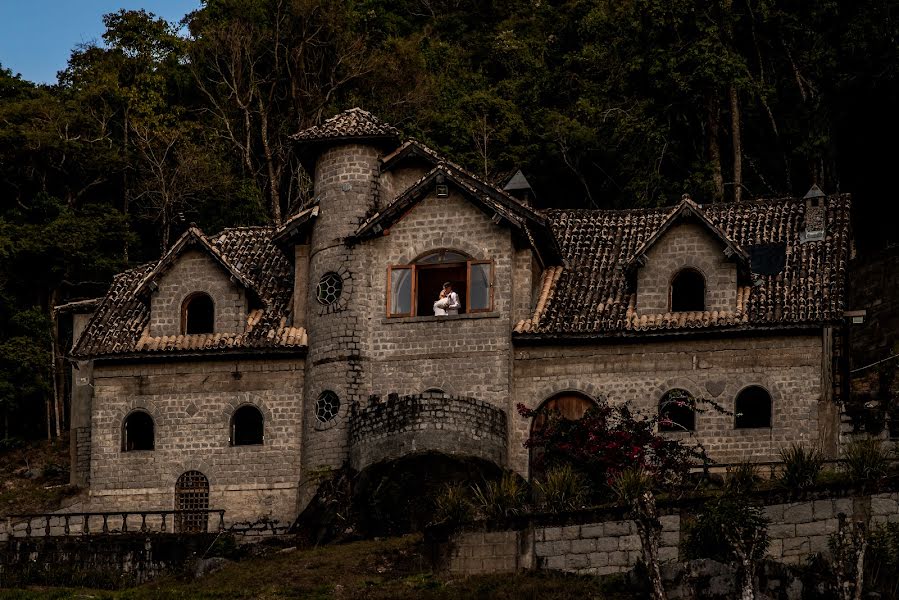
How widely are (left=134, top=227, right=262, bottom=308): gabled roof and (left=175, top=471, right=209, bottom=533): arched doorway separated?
5.38m

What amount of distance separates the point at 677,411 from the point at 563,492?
8534 millimetres

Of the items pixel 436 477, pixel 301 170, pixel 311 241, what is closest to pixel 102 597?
pixel 436 477

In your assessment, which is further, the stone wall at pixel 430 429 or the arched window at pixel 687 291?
the arched window at pixel 687 291

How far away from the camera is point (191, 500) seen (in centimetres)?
5222

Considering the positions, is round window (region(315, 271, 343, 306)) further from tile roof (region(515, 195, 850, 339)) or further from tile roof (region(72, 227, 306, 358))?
tile roof (region(515, 195, 850, 339))

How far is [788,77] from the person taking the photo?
69.9 metres

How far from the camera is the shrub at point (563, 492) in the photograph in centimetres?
4228

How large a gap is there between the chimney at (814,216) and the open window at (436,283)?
8.70 m

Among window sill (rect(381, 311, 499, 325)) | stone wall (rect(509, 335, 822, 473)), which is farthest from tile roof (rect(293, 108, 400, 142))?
stone wall (rect(509, 335, 822, 473))

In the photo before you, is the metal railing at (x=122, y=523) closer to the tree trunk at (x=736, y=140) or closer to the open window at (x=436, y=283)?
the open window at (x=436, y=283)

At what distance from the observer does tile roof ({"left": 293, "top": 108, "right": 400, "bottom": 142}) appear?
175 ft

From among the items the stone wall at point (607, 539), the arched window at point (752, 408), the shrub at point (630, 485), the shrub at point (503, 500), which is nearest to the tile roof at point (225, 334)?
the shrub at point (503, 500)

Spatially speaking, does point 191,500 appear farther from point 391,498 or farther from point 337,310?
point 391,498

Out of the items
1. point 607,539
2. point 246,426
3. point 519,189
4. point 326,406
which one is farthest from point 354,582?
point 519,189
